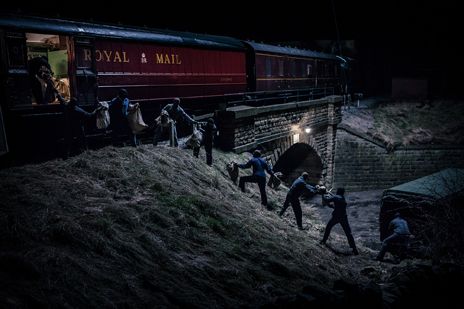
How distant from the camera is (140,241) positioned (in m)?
6.56

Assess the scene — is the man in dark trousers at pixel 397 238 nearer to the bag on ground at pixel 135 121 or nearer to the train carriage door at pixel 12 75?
the bag on ground at pixel 135 121

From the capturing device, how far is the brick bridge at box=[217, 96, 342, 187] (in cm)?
1344

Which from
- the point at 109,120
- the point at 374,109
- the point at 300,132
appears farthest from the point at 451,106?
the point at 109,120

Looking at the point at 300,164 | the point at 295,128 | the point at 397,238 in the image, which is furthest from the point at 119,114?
the point at 300,164

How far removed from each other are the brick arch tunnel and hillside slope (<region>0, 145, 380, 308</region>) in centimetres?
1098

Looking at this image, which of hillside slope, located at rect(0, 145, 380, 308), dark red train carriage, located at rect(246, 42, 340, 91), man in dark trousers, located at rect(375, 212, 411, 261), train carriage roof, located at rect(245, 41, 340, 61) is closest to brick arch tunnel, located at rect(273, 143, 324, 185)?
dark red train carriage, located at rect(246, 42, 340, 91)

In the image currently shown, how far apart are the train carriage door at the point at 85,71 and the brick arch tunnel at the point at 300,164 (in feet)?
39.6

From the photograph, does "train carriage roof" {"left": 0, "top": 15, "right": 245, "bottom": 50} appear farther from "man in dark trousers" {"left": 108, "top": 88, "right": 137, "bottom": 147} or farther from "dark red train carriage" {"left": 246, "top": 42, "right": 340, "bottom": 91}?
"man in dark trousers" {"left": 108, "top": 88, "right": 137, "bottom": 147}

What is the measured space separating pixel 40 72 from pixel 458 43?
117 feet

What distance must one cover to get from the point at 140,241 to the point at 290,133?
11778 mm

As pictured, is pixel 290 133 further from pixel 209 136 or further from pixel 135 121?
pixel 135 121

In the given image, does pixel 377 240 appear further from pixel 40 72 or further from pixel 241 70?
pixel 40 72

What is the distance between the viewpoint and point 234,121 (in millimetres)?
13125

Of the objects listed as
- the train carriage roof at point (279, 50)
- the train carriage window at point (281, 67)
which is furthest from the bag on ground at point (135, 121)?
the train carriage window at point (281, 67)
